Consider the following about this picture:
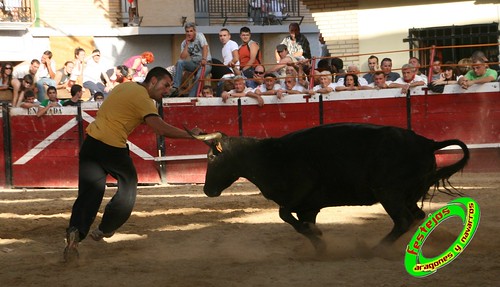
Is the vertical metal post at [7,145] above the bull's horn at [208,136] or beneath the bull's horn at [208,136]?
beneath

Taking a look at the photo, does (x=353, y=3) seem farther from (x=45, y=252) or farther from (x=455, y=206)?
(x=455, y=206)

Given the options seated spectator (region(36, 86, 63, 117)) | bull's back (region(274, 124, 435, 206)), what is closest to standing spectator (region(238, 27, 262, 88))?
seated spectator (region(36, 86, 63, 117))

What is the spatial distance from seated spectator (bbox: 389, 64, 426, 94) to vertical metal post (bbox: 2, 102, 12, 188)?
6.12m

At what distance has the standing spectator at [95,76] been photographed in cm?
1731

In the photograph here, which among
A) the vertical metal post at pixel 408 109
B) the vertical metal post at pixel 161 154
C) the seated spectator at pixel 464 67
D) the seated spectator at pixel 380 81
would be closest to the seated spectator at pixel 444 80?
the seated spectator at pixel 464 67

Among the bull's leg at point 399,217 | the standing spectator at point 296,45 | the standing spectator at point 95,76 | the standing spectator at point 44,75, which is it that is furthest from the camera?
the standing spectator at point 95,76

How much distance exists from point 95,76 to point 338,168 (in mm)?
12571

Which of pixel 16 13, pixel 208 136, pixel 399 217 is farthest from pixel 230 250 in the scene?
pixel 16 13

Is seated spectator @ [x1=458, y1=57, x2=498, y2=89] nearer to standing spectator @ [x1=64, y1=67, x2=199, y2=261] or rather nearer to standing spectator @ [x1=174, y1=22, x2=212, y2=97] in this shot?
standing spectator @ [x1=174, y1=22, x2=212, y2=97]

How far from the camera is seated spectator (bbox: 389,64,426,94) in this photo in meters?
14.0

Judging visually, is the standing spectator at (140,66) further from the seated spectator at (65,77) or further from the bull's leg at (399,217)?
the bull's leg at (399,217)

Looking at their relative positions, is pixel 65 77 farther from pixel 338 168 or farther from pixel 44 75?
pixel 338 168

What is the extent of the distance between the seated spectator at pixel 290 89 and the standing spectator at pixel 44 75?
468 centimetres

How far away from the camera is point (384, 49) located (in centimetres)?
1795
